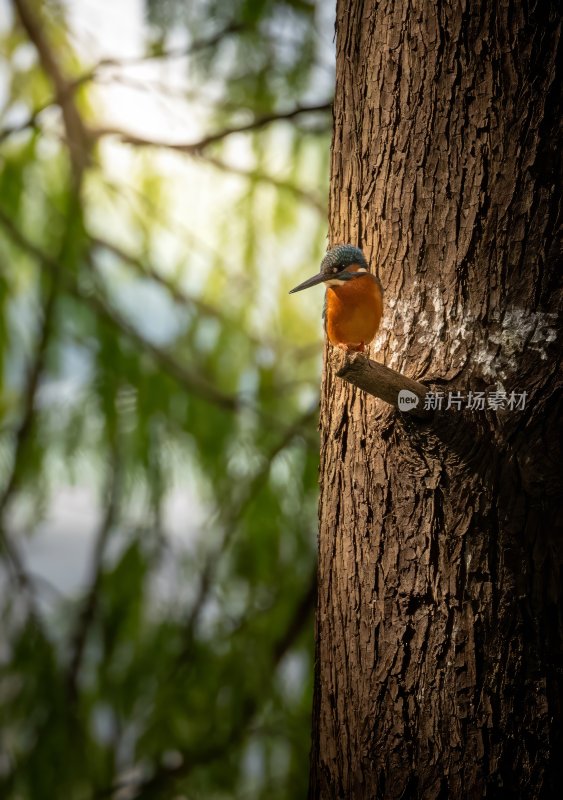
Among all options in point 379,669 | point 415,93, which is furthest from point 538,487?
point 415,93

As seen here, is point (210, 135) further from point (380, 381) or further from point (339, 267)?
point (380, 381)

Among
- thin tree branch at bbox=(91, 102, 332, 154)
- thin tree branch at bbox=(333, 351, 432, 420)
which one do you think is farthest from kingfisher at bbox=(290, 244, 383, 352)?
thin tree branch at bbox=(91, 102, 332, 154)

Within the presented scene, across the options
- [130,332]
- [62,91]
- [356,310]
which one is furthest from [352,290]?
[62,91]

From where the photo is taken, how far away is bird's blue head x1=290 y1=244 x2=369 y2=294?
928mm

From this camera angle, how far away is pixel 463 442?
868 millimetres

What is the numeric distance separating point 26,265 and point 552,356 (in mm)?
1578

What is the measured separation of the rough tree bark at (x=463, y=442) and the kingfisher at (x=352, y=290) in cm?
2

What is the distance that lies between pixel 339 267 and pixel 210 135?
4.03 ft

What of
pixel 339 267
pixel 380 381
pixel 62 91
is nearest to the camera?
pixel 380 381

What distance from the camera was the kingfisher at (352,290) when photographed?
93 centimetres

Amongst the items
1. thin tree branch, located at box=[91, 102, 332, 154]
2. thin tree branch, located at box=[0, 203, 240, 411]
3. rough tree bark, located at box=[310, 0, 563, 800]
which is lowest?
rough tree bark, located at box=[310, 0, 563, 800]

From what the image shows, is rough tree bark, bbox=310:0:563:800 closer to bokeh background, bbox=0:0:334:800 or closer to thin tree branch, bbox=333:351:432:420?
thin tree branch, bbox=333:351:432:420

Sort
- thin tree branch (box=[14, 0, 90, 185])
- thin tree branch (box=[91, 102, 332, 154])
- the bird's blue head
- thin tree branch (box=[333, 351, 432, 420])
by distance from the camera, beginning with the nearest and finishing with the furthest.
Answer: thin tree branch (box=[333, 351, 432, 420]), the bird's blue head, thin tree branch (box=[91, 102, 332, 154]), thin tree branch (box=[14, 0, 90, 185])

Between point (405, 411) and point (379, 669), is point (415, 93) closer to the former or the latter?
point (405, 411)
